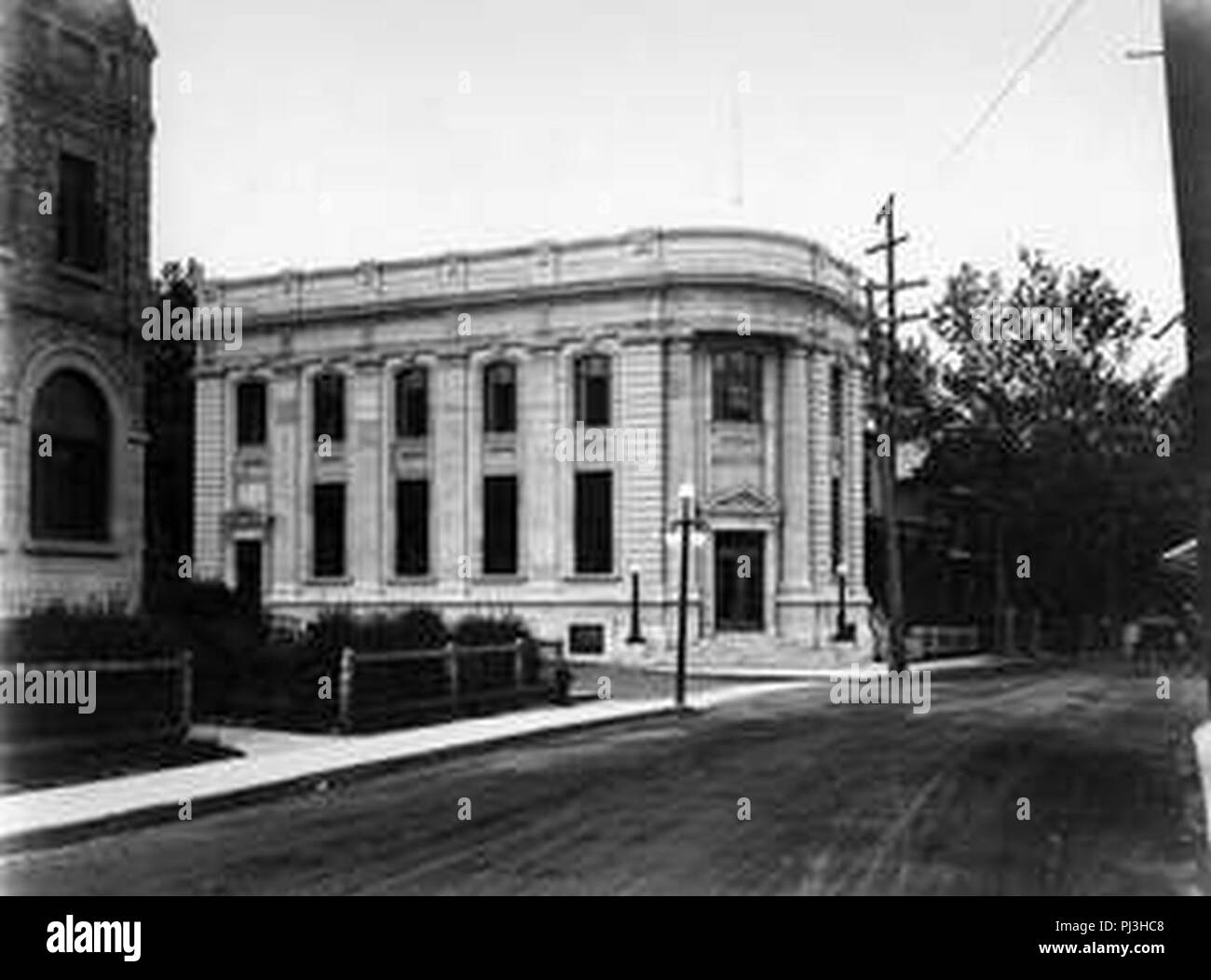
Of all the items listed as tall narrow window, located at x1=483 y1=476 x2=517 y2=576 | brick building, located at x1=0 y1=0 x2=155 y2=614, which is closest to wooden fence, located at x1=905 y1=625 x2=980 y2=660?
tall narrow window, located at x1=483 y1=476 x2=517 y2=576

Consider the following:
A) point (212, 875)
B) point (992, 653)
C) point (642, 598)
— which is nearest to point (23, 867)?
point (212, 875)

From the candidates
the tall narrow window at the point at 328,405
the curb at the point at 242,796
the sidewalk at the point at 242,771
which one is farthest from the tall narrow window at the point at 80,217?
the tall narrow window at the point at 328,405

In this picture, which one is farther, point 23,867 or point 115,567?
point 115,567

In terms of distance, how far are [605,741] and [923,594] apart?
39753 mm

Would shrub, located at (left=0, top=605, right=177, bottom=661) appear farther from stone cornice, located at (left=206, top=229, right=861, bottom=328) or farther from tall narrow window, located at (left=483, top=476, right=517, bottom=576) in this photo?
stone cornice, located at (left=206, top=229, right=861, bottom=328)

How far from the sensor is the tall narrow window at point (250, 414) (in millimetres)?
48625

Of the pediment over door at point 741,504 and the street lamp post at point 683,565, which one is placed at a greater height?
the pediment over door at point 741,504

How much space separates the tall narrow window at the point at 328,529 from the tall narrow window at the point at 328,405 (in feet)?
4.98

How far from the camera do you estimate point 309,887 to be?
9711mm

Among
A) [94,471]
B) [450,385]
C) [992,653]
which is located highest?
[450,385]

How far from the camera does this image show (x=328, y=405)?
158 ft

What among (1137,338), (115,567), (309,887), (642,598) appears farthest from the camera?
(1137,338)

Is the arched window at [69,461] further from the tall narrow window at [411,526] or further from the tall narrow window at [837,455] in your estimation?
the tall narrow window at [837,455]

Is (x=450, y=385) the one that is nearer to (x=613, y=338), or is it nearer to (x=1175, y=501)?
(x=613, y=338)
